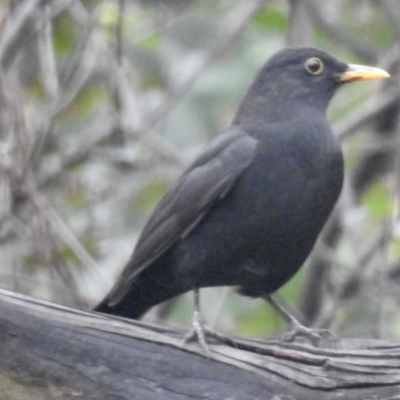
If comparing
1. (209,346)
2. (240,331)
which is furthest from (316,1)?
(209,346)

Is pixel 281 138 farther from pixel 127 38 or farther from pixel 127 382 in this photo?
pixel 127 38

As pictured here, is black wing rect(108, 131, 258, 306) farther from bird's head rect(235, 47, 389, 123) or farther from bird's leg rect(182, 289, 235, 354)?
bird's leg rect(182, 289, 235, 354)

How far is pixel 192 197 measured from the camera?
504 centimetres

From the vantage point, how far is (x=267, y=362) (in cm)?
415

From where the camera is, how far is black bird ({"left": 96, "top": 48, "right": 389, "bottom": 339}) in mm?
4852

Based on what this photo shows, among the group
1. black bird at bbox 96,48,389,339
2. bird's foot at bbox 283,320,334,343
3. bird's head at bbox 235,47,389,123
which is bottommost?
bird's foot at bbox 283,320,334,343

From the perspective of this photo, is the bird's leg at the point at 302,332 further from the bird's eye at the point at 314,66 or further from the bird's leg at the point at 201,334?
the bird's eye at the point at 314,66

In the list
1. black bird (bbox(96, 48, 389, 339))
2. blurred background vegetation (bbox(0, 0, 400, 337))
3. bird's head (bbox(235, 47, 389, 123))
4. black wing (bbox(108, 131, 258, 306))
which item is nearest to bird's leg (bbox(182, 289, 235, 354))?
black bird (bbox(96, 48, 389, 339))

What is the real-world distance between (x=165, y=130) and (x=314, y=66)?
2.03 metres

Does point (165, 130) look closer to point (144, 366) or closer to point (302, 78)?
point (302, 78)

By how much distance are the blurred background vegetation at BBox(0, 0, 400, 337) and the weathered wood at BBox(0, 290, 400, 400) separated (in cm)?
176

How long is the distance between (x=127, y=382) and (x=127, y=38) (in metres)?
3.66

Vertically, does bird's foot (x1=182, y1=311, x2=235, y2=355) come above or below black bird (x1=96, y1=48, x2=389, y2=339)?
below

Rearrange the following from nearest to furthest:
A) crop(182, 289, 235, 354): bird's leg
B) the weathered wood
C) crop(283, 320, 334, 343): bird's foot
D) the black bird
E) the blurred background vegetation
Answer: the weathered wood, crop(182, 289, 235, 354): bird's leg, the black bird, crop(283, 320, 334, 343): bird's foot, the blurred background vegetation
